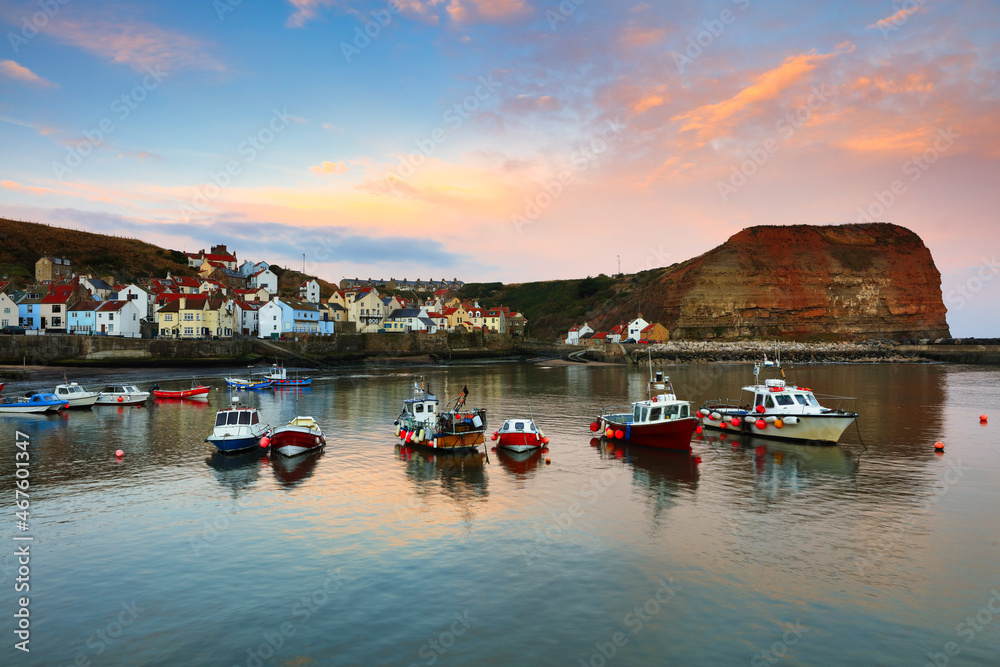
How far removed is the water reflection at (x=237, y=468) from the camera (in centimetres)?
2477

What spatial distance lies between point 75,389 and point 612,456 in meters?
46.6

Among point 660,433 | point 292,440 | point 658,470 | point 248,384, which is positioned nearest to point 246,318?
point 248,384

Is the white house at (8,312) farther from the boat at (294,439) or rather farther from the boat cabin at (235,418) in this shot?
the boat at (294,439)

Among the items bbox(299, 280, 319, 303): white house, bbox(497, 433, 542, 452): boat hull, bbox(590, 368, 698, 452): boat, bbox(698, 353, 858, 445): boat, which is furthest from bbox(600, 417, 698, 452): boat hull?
bbox(299, 280, 319, 303): white house

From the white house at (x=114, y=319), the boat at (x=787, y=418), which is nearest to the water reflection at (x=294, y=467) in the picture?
the boat at (x=787, y=418)

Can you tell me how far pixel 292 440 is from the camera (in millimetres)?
30266

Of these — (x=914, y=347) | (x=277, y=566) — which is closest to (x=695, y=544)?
(x=277, y=566)

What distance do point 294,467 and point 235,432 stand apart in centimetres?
494

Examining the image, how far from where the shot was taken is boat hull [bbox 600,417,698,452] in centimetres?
3008

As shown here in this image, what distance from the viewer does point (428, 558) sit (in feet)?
53.0

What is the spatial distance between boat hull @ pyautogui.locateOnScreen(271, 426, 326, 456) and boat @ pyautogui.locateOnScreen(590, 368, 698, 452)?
55.2 ft

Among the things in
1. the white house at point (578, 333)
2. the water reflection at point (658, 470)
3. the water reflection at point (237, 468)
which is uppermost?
the white house at point (578, 333)

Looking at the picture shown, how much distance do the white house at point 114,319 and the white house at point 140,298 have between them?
3.96m

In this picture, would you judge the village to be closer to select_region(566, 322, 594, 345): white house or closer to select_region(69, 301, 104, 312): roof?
select_region(69, 301, 104, 312): roof
